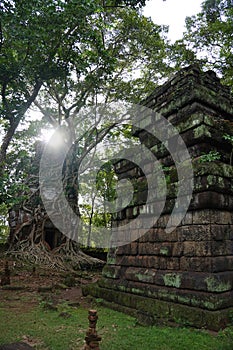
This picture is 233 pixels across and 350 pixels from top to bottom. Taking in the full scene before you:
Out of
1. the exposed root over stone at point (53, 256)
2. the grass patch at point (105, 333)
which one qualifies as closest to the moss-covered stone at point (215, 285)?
the grass patch at point (105, 333)

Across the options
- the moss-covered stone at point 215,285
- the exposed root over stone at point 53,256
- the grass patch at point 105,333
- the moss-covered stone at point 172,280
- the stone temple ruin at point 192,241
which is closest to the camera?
the grass patch at point 105,333

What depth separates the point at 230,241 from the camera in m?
4.04

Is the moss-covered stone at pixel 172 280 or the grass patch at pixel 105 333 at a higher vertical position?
the moss-covered stone at pixel 172 280

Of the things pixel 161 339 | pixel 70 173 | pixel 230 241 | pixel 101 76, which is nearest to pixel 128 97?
pixel 101 76

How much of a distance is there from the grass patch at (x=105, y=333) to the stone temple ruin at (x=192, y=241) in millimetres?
265

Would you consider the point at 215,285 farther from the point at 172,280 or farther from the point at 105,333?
the point at 105,333

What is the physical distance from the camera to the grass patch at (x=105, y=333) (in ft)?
10.1

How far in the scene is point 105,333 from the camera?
11.8 feet

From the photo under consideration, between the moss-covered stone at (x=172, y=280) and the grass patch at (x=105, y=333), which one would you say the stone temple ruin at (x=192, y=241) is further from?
the grass patch at (x=105, y=333)

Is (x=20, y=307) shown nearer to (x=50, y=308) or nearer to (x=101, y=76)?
(x=50, y=308)

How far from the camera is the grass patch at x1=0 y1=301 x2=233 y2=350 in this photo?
3064mm

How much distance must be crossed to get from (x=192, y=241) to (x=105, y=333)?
1.74 metres

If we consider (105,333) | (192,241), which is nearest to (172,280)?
(192,241)

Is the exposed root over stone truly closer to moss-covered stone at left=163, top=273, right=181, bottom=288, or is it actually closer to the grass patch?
the grass patch
